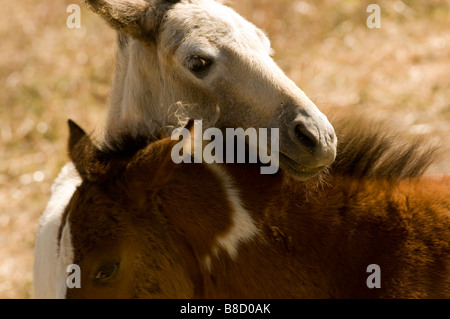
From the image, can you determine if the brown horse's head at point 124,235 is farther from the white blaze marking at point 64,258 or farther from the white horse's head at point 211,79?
the white horse's head at point 211,79

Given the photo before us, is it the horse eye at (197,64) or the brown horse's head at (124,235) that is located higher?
the horse eye at (197,64)

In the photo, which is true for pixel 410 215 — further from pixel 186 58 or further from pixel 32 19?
pixel 32 19

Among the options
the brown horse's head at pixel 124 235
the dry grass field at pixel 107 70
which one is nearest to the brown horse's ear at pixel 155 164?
the brown horse's head at pixel 124 235

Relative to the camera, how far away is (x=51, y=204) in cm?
374

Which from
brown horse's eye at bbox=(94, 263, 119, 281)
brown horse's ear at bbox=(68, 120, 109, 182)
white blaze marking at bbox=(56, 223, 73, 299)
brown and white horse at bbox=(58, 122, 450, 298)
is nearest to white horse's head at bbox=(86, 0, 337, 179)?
brown horse's ear at bbox=(68, 120, 109, 182)

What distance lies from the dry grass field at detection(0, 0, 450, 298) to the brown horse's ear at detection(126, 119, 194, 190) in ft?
11.0

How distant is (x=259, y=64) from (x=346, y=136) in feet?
1.97

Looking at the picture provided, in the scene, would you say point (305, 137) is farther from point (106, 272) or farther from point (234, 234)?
point (106, 272)

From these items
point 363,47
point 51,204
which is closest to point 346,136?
point 51,204

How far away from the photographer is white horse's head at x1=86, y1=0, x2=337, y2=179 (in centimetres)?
299

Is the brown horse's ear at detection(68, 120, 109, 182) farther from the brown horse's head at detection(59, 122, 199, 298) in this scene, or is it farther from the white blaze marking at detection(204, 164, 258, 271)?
the white blaze marking at detection(204, 164, 258, 271)

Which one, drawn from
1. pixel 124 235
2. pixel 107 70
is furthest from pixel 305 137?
pixel 107 70

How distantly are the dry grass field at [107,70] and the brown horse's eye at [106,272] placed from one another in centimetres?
326

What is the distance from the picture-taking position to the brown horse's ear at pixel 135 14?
3418 mm
